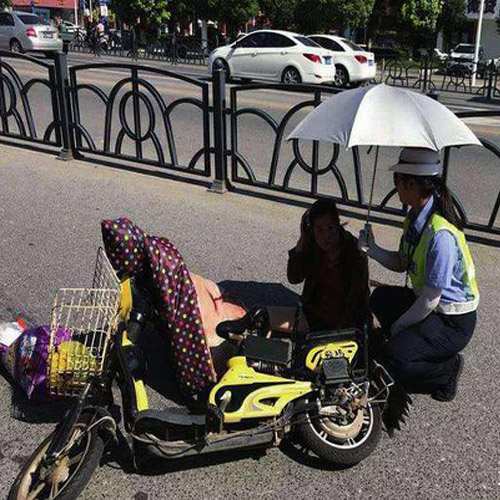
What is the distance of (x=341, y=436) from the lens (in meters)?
2.87

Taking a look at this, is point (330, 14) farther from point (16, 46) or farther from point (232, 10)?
point (16, 46)

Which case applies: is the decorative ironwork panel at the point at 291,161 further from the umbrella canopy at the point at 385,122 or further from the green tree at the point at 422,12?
the green tree at the point at 422,12

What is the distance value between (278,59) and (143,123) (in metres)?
9.57

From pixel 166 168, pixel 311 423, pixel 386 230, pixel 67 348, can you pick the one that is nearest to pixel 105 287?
pixel 67 348

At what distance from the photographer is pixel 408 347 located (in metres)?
3.11

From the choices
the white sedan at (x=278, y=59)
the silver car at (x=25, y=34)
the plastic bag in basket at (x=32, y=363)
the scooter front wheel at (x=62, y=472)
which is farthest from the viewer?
the silver car at (x=25, y=34)

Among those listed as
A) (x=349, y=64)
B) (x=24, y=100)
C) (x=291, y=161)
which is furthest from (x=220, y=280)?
(x=349, y=64)

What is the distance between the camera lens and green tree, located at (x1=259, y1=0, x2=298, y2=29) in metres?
37.4

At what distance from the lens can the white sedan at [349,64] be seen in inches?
766

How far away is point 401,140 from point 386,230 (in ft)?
10.2

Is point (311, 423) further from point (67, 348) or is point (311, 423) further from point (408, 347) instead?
point (67, 348)

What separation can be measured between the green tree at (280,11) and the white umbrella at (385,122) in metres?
36.3

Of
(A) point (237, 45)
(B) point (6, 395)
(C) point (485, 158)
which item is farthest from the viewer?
(A) point (237, 45)

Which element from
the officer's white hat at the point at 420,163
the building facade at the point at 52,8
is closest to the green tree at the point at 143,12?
the building facade at the point at 52,8
